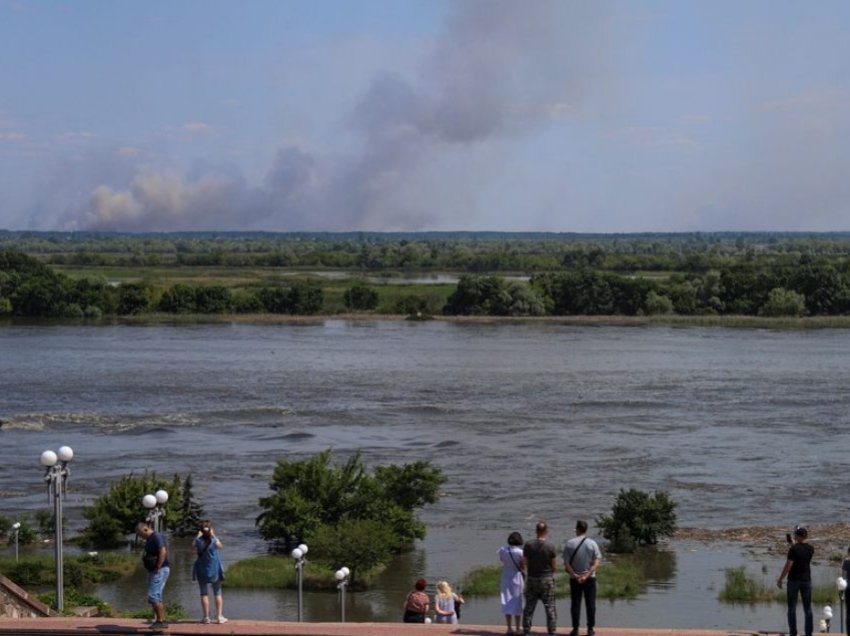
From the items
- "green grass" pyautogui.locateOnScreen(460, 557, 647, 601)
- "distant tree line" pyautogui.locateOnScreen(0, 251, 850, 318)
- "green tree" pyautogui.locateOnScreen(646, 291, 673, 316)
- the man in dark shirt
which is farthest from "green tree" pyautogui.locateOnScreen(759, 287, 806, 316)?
the man in dark shirt

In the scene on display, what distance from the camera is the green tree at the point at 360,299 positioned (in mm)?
94625

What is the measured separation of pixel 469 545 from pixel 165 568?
48.1ft

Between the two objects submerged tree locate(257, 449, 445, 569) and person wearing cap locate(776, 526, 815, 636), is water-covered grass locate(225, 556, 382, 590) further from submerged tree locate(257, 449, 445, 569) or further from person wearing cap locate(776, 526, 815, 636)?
person wearing cap locate(776, 526, 815, 636)

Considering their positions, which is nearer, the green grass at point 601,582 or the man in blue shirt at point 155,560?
the man in blue shirt at point 155,560

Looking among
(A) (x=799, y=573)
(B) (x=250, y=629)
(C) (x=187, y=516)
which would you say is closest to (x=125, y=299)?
(C) (x=187, y=516)

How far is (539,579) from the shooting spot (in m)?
12.7

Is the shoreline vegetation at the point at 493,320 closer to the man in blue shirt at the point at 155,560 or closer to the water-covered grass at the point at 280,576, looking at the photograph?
the water-covered grass at the point at 280,576

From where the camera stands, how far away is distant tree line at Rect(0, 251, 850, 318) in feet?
299

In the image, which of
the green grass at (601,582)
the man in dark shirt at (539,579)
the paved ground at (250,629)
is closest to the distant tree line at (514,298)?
the green grass at (601,582)

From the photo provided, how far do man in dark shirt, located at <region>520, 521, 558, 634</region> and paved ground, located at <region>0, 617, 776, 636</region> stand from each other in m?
0.24

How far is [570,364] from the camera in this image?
63562mm

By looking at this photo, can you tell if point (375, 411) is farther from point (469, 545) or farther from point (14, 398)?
point (469, 545)

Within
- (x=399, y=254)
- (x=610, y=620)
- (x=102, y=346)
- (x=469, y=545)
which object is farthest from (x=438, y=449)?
(x=399, y=254)

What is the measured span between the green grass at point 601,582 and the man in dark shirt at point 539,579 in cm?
1011
